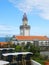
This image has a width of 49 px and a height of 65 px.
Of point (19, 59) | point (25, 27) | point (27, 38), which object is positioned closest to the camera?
point (19, 59)

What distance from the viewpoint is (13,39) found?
38.1 metres

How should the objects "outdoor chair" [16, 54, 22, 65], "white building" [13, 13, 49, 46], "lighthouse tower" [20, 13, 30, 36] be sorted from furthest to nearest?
"lighthouse tower" [20, 13, 30, 36] → "white building" [13, 13, 49, 46] → "outdoor chair" [16, 54, 22, 65]

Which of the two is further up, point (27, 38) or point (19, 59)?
Result: point (27, 38)

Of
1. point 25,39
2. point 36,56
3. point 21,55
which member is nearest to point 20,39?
point 25,39

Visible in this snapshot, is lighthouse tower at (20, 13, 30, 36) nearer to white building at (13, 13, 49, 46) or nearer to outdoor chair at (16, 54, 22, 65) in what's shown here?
white building at (13, 13, 49, 46)

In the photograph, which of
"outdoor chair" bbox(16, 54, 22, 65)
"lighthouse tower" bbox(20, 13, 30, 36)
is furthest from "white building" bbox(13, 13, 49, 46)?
"outdoor chair" bbox(16, 54, 22, 65)

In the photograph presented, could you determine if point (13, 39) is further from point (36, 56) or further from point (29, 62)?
point (29, 62)

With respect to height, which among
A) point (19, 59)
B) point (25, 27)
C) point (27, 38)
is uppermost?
point (25, 27)

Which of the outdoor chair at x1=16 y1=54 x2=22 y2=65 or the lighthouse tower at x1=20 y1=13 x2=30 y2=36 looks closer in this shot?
the outdoor chair at x1=16 y1=54 x2=22 y2=65

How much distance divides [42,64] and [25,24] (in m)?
31.4

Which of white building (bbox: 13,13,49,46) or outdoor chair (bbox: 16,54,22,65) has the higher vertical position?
white building (bbox: 13,13,49,46)

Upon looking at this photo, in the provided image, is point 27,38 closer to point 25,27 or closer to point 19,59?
point 25,27

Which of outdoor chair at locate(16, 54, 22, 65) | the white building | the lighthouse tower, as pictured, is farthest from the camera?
the lighthouse tower

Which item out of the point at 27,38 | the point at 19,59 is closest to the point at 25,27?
the point at 27,38
